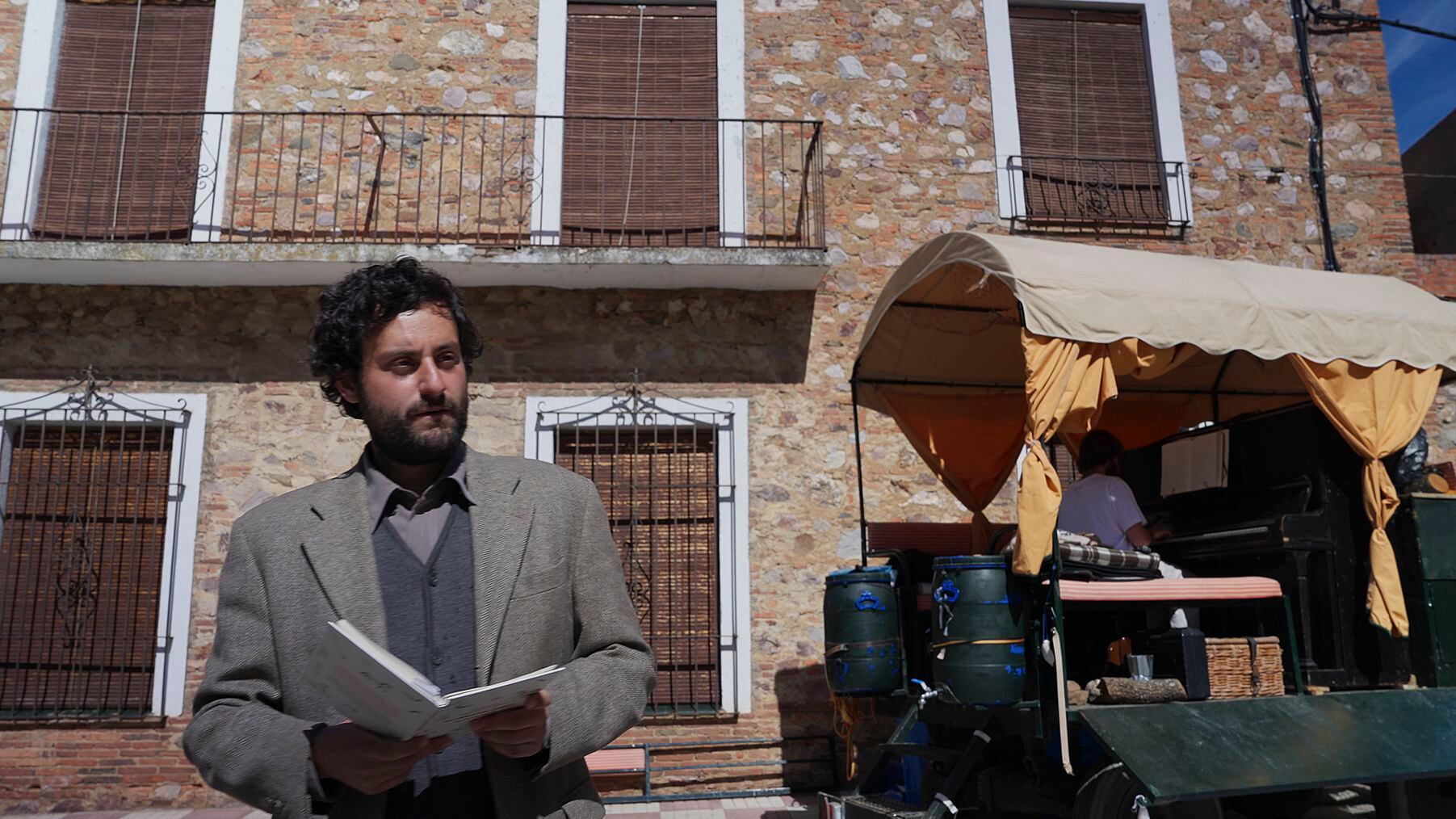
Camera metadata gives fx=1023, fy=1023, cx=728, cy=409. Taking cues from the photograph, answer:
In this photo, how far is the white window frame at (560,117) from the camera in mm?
8164

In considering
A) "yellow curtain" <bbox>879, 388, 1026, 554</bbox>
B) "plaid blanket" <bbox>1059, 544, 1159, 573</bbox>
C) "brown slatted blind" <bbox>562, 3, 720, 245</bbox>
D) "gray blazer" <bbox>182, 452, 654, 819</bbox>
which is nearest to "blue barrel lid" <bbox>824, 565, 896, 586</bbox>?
"plaid blanket" <bbox>1059, 544, 1159, 573</bbox>

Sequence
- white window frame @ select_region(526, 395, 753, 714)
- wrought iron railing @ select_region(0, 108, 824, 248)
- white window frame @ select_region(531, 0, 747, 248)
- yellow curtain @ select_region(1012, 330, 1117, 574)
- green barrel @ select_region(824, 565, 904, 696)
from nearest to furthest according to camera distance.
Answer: yellow curtain @ select_region(1012, 330, 1117, 574), green barrel @ select_region(824, 565, 904, 696), white window frame @ select_region(526, 395, 753, 714), wrought iron railing @ select_region(0, 108, 824, 248), white window frame @ select_region(531, 0, 747, 248)

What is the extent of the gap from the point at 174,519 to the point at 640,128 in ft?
15.5

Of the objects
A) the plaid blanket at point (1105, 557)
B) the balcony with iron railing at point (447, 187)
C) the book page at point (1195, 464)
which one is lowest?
the plaid blanket at point (1105, 557)

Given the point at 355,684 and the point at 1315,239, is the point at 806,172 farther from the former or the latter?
the point at 355,684

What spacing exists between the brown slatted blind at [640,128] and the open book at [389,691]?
7060 millimetres

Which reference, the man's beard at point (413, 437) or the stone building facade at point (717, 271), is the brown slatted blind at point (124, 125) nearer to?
the stone building facade at point (717, 271)

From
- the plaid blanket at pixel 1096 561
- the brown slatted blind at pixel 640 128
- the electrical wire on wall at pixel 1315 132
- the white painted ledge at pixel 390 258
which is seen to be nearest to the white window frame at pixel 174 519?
the white painted ledge at pixel 390 258

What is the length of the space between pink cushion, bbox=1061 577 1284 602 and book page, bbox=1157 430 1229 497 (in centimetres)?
132

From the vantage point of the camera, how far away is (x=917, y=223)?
841 centimetres

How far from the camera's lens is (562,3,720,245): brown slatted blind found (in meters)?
8.42

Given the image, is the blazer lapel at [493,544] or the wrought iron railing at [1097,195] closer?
the blazer lapel at [493,544]

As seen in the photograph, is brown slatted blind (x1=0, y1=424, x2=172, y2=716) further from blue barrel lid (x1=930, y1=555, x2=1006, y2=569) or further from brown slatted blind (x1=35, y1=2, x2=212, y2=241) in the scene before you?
blue barrel lid (x1=930, y1=555, x2=1006, y2=569)

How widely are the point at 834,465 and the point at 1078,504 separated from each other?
248 cm
